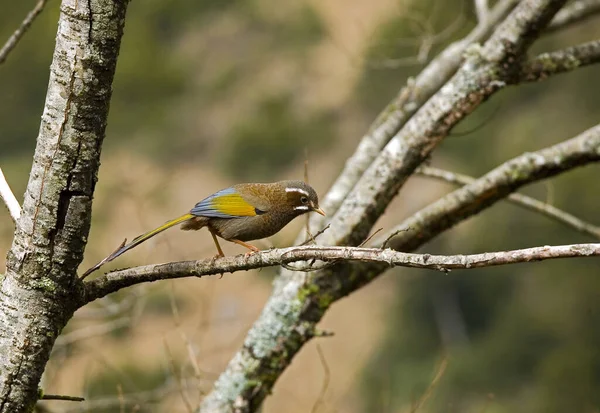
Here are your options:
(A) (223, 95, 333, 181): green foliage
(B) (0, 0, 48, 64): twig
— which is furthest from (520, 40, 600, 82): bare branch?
(A) (223, 95, 333, 181): green foliage

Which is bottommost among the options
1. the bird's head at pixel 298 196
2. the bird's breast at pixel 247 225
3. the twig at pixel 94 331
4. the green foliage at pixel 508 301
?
the bird's breast at pixel 247 225

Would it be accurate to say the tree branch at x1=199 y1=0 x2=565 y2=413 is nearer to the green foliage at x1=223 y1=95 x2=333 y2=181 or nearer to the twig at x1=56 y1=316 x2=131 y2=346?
the twig at x1=56 y1=316 x2=131 y2=346

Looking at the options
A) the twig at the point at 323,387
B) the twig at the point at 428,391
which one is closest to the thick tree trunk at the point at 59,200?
the twig at the point at 323,387

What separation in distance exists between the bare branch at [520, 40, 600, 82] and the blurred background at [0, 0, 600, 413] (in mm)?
8916

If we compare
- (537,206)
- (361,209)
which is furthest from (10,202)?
(537,206)

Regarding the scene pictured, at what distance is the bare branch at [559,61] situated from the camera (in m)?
4.74

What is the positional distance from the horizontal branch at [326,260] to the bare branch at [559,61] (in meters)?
2.41

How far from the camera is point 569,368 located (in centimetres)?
1856

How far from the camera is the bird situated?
401 centimetres

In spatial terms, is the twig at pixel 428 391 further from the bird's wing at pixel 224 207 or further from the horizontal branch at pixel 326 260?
the horizontal branch at pixel 326 260

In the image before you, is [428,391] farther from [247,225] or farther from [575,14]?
[575,14]

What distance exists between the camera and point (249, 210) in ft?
13.3

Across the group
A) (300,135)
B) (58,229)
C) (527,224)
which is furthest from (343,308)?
(58,229)

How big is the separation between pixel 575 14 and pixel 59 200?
4326 millimetres
